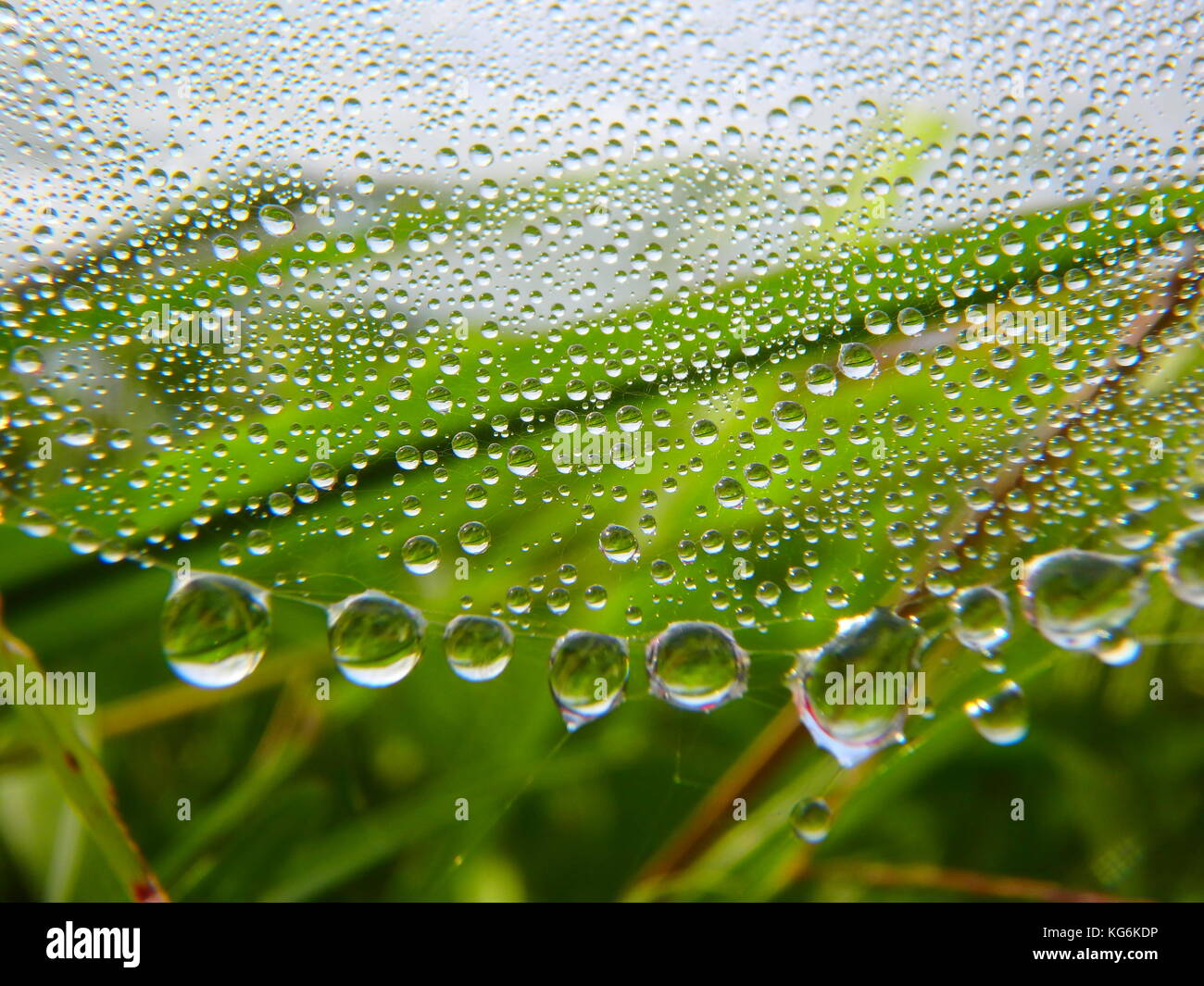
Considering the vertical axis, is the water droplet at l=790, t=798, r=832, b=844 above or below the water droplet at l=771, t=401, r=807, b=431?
below

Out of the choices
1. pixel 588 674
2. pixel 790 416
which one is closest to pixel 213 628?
pixel 588 674

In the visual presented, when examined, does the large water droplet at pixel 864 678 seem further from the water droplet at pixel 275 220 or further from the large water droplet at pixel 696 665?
the water droplet at pixel 275 220

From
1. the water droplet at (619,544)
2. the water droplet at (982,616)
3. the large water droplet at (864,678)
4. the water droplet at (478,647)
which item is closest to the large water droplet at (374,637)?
the water droplet at (478,647)

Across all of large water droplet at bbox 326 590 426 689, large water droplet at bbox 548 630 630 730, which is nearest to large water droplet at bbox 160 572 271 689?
large water droplet at bbox 326 590 426 689

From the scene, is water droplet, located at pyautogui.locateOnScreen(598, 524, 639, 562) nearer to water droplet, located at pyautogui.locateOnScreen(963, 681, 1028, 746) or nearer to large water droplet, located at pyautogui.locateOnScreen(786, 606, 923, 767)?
large water droplet, located at pyautogui.locateOnScreen(786, 606, 923, 767)

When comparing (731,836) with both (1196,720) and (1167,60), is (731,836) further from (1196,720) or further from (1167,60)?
(1167,60)
